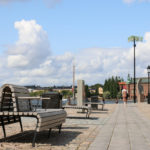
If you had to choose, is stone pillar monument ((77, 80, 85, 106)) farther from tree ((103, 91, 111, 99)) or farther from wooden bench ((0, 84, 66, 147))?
tree ((103, 91, 111, 99))

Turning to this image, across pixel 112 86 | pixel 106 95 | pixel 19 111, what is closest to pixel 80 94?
pixel 19 111

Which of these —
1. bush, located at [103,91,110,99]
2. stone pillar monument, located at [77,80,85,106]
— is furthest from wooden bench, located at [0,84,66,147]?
bush, located at [103,91,110,99]

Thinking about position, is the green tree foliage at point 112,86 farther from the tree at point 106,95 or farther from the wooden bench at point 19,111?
the wooden bench at point 19,111

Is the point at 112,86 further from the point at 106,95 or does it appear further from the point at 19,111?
the point at 19,111

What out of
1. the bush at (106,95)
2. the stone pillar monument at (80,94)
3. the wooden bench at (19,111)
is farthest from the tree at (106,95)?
the wooden bench at (19,111)

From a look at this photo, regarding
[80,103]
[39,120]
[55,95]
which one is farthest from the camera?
[80,103]

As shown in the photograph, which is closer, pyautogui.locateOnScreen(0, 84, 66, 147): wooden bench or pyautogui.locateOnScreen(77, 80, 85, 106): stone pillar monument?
pyautogui.locateOnScreen(0, 84, 66, 147): wooden bench

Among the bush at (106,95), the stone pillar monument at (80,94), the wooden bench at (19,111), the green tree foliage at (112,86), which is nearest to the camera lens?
the wooden bench at (19,111)

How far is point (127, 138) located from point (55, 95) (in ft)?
18.8

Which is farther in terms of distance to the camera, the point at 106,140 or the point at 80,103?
the point at 80,103

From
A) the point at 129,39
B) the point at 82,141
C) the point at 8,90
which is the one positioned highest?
the point at 129,39

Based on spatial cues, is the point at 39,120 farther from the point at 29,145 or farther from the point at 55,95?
the point at 55,95

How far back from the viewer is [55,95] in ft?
42.5

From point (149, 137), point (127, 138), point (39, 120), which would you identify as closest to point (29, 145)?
point (39, 120)
